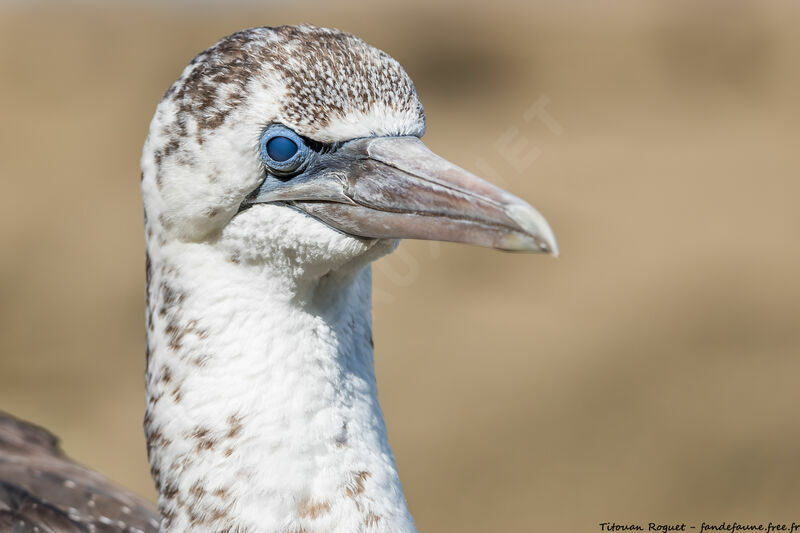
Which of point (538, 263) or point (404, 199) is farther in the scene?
point (538, 263)

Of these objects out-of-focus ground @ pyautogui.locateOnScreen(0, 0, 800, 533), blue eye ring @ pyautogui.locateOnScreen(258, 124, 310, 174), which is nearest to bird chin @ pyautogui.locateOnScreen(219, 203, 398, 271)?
blue eye ring @ pyautogui.locateOnScreen(258, 124, 310, 174)

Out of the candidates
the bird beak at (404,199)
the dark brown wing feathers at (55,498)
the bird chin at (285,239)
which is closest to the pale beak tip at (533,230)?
the bird beak at (404,199)


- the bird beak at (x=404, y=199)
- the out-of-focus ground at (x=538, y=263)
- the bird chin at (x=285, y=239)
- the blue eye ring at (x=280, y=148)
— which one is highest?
the blue eye ring at (x=280, y=148)

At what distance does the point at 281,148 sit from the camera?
2.75 metres

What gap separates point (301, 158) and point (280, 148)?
0.07 metres

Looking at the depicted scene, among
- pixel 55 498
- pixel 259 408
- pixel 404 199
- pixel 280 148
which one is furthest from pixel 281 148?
pixel 55 498

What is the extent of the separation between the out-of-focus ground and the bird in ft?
15.8

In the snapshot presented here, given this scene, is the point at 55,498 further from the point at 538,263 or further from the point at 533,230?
the point at 538,263

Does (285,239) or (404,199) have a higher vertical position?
(404,199)

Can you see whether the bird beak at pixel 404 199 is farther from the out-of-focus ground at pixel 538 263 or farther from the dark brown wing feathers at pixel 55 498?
the out-of-focus ground at pixel 538 263

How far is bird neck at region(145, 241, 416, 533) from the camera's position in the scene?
2.76 m

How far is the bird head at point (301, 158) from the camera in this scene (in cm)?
270

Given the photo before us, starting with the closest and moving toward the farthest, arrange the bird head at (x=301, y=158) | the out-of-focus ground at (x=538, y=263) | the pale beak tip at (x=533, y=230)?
the pale beak tip at (x=533, y=230) < the bird head at (x=301, y=158) < the out-of-focus ground at (x=538, y=263)

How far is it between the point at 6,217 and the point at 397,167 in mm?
9749
